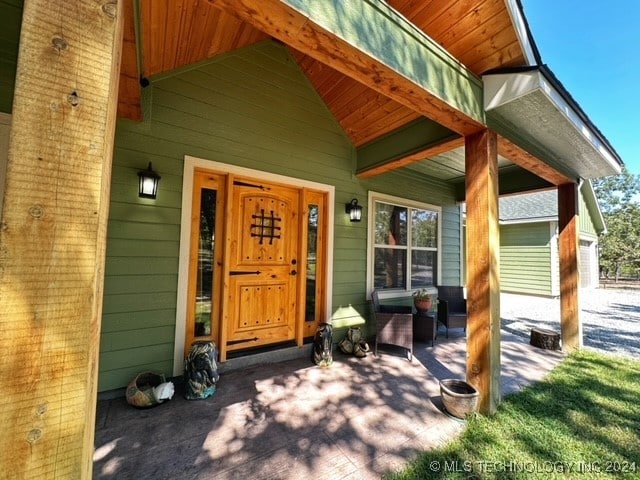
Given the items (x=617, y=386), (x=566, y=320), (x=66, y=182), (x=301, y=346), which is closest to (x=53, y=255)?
(x=66, y=182)

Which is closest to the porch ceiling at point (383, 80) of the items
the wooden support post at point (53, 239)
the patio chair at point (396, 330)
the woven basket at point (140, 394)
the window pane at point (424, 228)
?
the wooden support post at point (53, 239)

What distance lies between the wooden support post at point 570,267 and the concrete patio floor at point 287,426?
135 cm

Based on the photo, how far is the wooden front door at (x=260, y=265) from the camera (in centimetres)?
310

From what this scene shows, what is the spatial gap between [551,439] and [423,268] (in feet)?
10.6

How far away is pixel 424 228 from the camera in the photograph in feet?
16.6

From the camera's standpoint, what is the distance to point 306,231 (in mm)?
3582

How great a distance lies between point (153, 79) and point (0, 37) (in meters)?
0.97

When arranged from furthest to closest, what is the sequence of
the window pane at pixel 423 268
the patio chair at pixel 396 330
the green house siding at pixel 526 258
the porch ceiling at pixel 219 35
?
1. the green house siding at pixel 526 258
2. the window pane at pixel 423 268
3. the patio chair at pixel 396 330
4. the porch ceiling at pixel 219 35

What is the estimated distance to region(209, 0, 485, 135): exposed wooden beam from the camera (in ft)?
4.25

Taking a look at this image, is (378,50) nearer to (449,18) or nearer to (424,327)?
(449,18)

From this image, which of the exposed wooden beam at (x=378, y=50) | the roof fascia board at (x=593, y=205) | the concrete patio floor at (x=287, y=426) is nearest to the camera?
the exposed wooden beam at (x=378, y=50)

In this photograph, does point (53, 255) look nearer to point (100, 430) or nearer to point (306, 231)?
point (100, 430)

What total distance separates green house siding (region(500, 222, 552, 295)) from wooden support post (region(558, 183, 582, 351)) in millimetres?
5686

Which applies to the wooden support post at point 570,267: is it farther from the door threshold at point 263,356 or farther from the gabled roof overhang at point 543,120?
the door threshold at point 263,356
